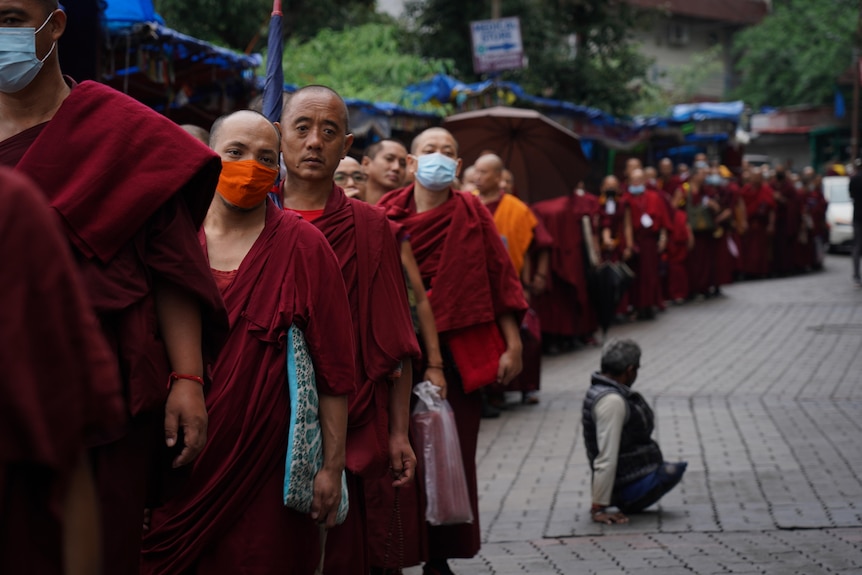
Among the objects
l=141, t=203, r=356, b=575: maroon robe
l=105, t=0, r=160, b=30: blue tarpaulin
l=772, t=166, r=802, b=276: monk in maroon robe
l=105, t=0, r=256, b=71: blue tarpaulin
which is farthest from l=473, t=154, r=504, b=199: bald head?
l=772, t=166, r=802, b=276: monk in maroon robe

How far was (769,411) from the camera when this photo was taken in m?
9.88

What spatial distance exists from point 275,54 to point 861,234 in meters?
17.0

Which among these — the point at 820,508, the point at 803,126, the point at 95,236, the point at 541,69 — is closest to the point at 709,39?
the point at 803,126

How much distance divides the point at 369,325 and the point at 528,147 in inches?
323

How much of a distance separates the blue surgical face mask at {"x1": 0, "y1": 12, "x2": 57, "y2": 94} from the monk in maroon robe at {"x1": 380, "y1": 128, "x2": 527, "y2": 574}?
2.94 m

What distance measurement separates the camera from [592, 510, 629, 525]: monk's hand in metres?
6.62

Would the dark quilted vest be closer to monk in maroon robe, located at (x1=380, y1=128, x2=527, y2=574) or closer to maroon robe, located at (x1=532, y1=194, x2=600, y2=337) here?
monk in maroon robe, located at (x1=380, y1=128, x2=527, y2=574)

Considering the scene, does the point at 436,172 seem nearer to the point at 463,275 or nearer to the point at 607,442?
the point at 463,275

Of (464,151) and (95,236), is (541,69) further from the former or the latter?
(95,236)

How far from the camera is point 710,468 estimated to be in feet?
25.7

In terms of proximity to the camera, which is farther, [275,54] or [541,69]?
[541,69]

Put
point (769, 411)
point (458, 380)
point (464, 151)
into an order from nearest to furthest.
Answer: point (458, 380) < point (769, 411) < point (464, 151)

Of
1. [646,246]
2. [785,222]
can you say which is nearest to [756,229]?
[785,222]

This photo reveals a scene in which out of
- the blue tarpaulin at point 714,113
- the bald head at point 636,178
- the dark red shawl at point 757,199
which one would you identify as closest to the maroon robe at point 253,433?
the bald head at point 636,178
